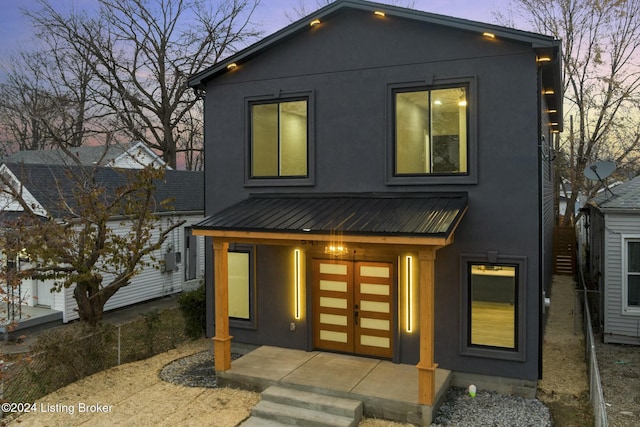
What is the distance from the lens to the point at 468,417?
8258 mm

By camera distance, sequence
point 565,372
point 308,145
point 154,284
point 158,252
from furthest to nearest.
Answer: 1. point 158,252
2. point 154,284
3. point 308,145
4. point 565,372

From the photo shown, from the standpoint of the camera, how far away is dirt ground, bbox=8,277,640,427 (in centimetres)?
827

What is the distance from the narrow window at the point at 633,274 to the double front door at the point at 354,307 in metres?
6.36

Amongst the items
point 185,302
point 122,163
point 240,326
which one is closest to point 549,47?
point 240,326

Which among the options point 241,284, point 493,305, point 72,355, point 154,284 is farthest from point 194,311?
point 493,305

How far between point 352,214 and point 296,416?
12.3ft

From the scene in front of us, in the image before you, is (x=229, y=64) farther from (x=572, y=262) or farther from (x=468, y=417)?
(x=572, y=262)

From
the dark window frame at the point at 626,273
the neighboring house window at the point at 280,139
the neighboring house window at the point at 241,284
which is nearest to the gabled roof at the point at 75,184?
the neighboring house window at the point at 241,284

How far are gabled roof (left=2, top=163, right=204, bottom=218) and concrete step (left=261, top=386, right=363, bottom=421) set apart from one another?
20.4ft

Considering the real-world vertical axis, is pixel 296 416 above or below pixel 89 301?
below

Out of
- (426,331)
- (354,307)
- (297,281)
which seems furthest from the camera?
(297,281)

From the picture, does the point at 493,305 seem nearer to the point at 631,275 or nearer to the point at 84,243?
the point at 631,275

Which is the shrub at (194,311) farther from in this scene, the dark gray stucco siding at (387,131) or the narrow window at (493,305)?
the narrow window at (493,305)

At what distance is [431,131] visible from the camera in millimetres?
9977
